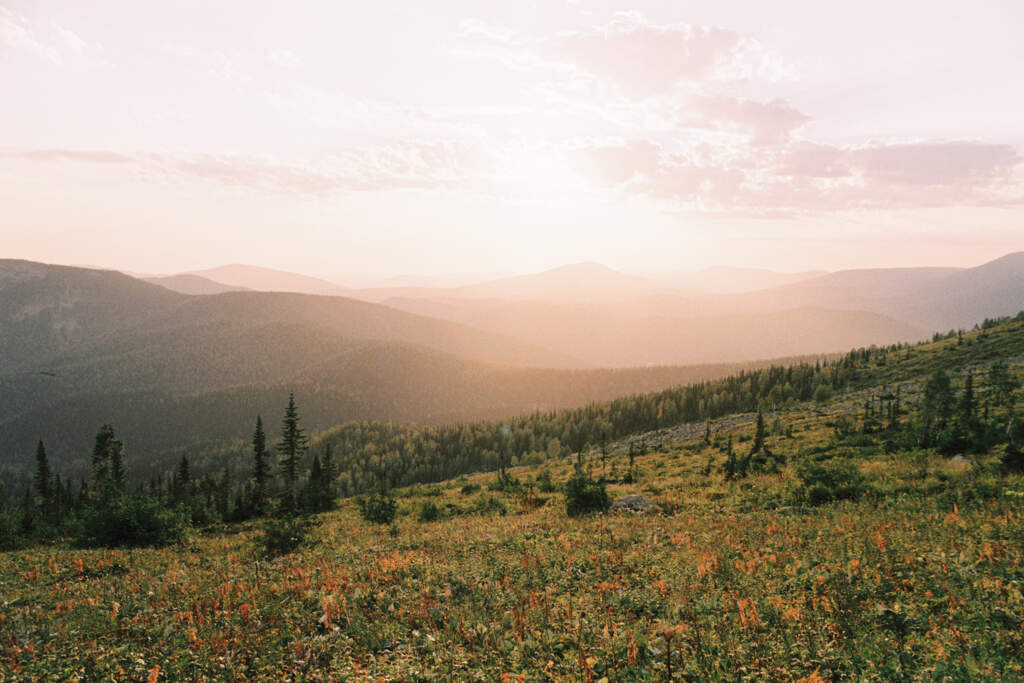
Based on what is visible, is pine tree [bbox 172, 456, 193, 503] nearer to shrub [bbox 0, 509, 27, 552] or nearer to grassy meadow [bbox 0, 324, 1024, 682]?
shrub [bbox 0, 509, 27, 552]

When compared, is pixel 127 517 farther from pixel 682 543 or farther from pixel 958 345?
pixel 958 345

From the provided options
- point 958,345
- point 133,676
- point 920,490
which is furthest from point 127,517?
point 958,345

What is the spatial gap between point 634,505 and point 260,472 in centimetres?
5423


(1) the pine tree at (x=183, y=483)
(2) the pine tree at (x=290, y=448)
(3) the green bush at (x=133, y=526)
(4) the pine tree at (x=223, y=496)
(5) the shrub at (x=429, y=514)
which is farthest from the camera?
(1) the pine tree at (x=183, y=483)

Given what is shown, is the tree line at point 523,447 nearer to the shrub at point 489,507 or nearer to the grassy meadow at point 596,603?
the grassy meadow at point 596,603

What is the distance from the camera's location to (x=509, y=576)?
1492cm

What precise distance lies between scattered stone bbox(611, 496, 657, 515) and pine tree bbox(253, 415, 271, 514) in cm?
4554

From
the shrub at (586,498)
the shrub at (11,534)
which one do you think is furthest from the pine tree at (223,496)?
the shrub at (586,498)

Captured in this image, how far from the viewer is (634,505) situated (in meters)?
28.0

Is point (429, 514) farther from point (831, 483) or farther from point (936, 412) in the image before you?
point (936, 412)

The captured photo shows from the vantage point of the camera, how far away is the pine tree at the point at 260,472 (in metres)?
56.0

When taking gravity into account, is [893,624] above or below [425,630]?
above

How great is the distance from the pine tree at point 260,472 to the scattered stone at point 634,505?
4554 centimetres

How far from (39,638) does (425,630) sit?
9577 mm
